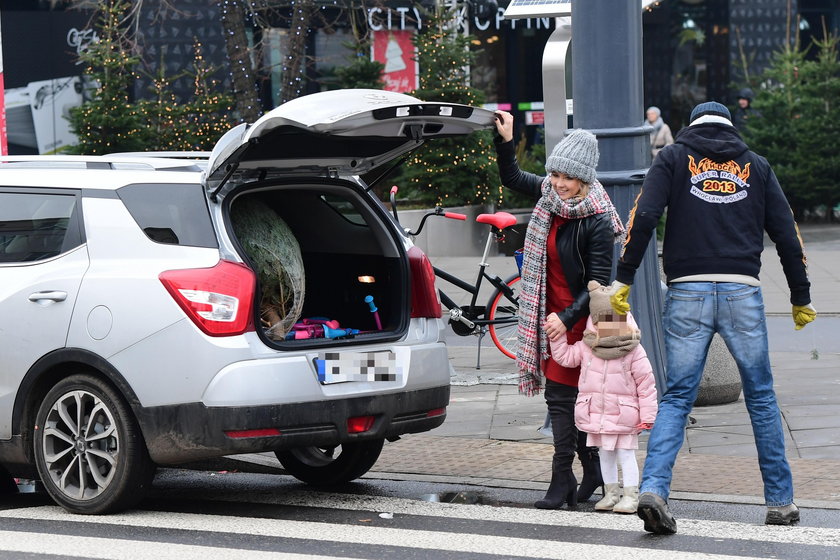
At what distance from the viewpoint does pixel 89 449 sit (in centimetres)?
626

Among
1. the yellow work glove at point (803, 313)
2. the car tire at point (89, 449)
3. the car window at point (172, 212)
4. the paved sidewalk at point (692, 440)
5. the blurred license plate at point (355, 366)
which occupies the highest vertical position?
the car window at point (172, 212)

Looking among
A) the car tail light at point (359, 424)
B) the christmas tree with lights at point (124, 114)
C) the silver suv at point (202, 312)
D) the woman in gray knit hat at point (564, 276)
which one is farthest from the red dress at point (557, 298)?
the christmas tree with lights at point (124, 114)

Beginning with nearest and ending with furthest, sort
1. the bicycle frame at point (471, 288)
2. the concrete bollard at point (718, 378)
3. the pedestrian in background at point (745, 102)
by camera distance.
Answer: the concrete bollard at point (718, 378) → the bicycle frame at point (471, 288) → the pedestrian in background at point (745, 102)

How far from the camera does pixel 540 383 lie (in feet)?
21.7

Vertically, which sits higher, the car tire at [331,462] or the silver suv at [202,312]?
the silver suv at [202,312]

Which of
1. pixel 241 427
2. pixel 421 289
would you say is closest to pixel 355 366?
pixel 241 427

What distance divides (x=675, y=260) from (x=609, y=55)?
7.76 feet

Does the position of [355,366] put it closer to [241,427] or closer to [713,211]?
[241,427]

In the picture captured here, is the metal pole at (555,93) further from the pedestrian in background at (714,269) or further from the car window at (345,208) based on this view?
the pedestrian in background at (714,269)

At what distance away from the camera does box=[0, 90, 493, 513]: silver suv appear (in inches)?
237

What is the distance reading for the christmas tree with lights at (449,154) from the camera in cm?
1931

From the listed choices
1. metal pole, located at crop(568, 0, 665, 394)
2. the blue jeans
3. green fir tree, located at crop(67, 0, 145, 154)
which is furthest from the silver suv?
green fir tree, located at crop(67, 0, 145, 154)

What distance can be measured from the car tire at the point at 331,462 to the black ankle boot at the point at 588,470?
104cm

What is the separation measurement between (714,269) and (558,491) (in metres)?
1.28
